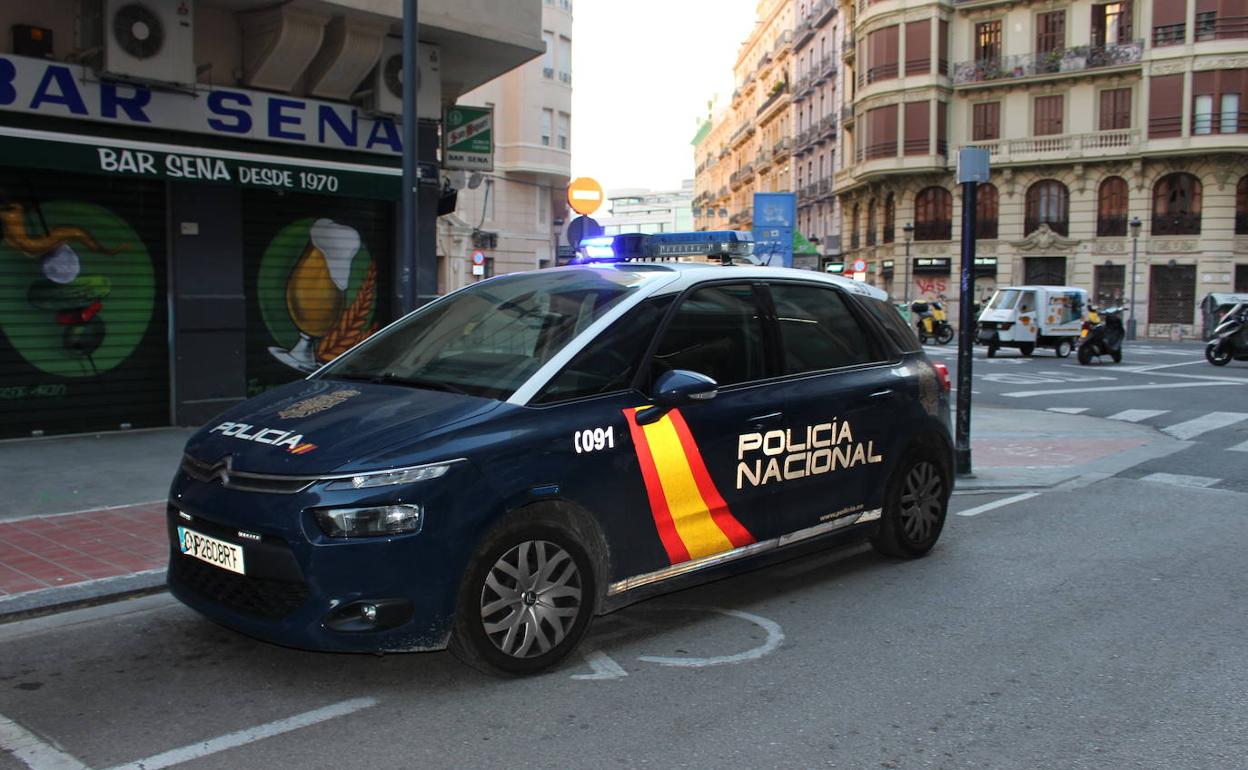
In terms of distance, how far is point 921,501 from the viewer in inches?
239

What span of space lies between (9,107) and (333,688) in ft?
24.6

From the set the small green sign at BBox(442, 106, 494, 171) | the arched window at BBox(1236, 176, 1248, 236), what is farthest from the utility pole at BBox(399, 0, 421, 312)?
the arched window at BBox(1236, 176, 1248, 236)

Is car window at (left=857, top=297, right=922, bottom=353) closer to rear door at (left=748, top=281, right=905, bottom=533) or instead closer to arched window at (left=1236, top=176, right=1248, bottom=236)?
rear door at (left=748, top=281, right=905, bottom=533)

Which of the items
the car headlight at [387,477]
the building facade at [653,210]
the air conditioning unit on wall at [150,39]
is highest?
the building facade at [653,210]

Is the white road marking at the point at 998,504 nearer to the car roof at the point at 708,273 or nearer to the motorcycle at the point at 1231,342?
the car roof at the point at 708,273

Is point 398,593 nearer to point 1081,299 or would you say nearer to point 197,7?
point 197,7

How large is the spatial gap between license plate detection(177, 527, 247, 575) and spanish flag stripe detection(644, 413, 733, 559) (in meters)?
1.74

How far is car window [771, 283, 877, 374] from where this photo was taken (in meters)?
5.32

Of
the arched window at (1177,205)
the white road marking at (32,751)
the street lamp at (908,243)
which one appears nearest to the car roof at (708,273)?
the white road marking at (32,751)

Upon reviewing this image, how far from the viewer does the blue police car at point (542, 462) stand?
147 inches

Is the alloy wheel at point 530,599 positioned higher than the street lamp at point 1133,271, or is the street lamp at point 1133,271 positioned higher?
the street lamp at point 1133,271

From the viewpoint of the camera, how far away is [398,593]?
3.73 meters

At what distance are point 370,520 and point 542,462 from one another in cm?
72

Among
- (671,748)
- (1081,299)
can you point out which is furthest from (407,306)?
(1081,299)
